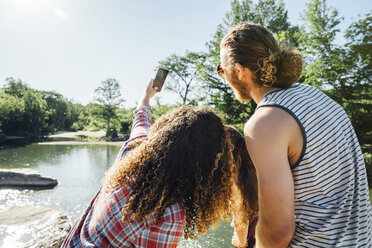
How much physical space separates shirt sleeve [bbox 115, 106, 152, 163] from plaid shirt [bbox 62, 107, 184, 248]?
13.3 inches

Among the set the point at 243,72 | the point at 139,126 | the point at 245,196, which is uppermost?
the point at 243,72

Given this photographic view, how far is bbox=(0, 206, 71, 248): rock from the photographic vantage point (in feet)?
15.2

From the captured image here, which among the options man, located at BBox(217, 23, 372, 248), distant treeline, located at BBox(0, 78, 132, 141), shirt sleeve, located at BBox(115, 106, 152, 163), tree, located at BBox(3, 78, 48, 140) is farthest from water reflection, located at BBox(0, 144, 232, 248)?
tree, located at BBox(3, 78, 48, 140)

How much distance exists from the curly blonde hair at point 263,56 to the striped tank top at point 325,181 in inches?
7.3

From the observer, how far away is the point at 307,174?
1005 millimetres

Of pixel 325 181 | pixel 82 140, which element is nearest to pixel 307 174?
pixel 325 181

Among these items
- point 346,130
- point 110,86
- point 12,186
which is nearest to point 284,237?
point 346,130

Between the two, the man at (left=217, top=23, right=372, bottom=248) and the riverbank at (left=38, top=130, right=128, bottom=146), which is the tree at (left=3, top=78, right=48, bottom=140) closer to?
the riverbank at (left=38, top=130, right=128, bottom=146)

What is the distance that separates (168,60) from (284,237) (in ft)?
94.0

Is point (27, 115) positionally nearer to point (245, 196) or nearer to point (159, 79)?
point (159, 79)

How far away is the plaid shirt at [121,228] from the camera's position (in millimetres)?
1021

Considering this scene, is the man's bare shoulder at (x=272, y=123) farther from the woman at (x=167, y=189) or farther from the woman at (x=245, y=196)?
the woman at (x=245, y=196)

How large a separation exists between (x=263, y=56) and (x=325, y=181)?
65 cm

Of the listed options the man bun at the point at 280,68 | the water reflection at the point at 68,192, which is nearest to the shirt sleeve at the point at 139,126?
the man bun at the point at 280,68
